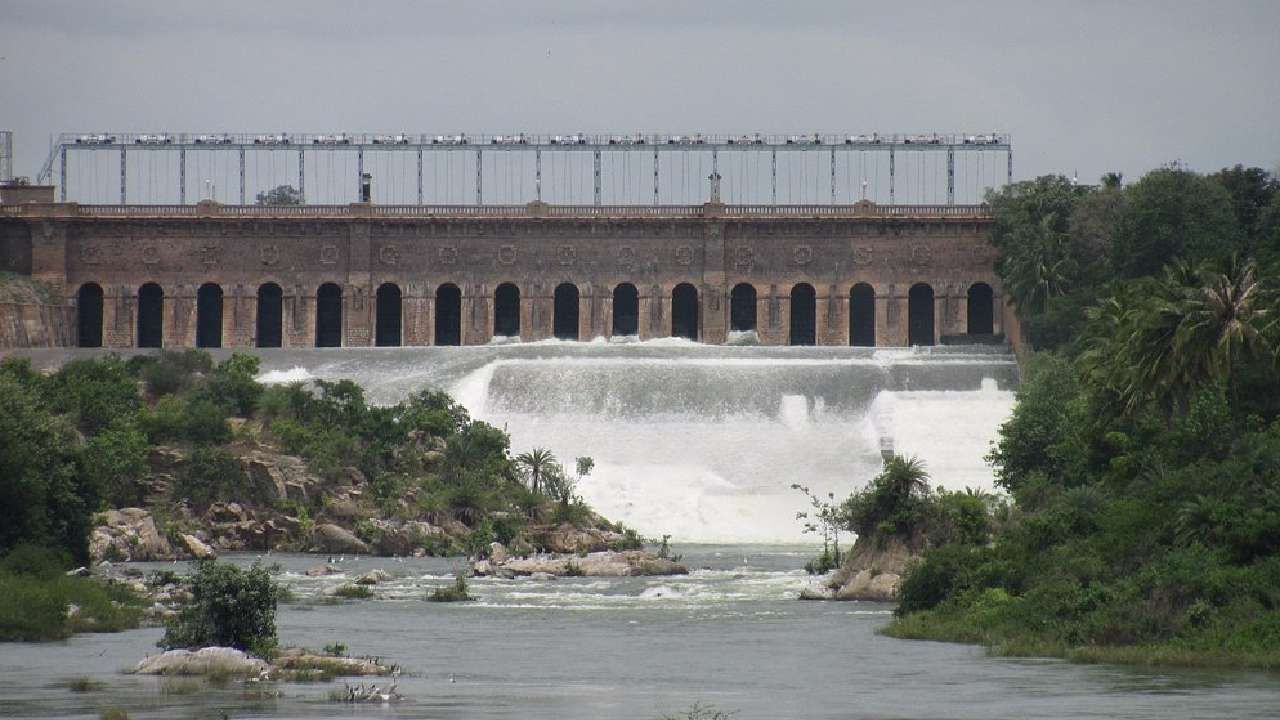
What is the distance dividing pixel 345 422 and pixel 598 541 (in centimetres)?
1468

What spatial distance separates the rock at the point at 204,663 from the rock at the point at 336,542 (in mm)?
34913

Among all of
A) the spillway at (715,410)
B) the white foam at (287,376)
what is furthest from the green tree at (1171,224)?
the white foam at (287,376)

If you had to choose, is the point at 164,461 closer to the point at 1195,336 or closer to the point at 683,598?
the point at 683,598

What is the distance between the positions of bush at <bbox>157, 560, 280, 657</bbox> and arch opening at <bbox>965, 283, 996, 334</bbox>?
7587 centimetres

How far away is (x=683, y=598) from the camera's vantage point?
60.7 metres

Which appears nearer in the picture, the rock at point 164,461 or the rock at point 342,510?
the rock at point 342,510

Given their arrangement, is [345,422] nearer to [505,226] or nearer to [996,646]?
[505,226]

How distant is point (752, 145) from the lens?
117 meters

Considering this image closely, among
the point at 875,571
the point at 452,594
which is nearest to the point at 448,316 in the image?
the point at 452,594

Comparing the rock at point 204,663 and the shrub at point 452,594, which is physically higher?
the shrub at point 452,594

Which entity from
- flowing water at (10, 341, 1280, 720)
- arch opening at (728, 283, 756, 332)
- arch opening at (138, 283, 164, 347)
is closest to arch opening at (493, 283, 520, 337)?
flowing water at (10, 341, 1280, 720)

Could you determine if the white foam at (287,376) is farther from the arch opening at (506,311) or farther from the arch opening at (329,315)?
the arch opening at (506,311)

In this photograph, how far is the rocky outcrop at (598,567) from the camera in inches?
2689

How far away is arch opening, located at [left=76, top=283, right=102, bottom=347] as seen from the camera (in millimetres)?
117500
